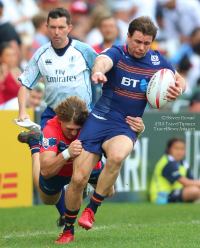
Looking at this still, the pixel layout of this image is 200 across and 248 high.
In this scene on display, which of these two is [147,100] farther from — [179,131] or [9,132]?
[179,131]

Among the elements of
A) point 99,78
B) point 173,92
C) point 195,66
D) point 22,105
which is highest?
point 99,78

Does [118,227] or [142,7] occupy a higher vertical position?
[142,7]

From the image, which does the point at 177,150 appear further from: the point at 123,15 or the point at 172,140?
the point at 123,15

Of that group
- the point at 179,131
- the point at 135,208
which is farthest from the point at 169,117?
the point at 135,208

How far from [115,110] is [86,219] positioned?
4.24 ft

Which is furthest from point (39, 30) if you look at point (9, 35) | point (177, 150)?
point (177, 150)

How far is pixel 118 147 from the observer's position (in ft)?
20.0

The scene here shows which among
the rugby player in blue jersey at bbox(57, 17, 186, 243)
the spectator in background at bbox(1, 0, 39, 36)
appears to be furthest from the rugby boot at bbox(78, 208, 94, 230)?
the spectator in background at bbox(1, 0, 39, 36)

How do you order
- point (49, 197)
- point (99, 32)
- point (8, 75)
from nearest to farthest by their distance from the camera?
point (49, 197), point (8, 75), point (99, 32)

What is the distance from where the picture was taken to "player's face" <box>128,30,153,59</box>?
6266 millimetres

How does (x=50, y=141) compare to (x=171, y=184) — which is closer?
(x=50, y=141)

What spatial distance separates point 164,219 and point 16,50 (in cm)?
557

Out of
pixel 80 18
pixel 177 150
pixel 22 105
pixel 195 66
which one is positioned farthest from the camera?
pixel 195 66

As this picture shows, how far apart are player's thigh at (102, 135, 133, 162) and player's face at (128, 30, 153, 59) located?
0.95 m
